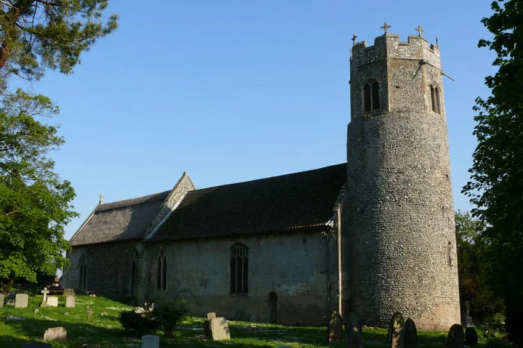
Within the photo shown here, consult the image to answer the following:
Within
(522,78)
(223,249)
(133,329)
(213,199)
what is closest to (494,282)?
(522,78)

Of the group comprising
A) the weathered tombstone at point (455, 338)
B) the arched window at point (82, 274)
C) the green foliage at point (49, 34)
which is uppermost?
the green foliage at point (49, 34)

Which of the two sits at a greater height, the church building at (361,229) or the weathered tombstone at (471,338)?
the church building at (361,229)

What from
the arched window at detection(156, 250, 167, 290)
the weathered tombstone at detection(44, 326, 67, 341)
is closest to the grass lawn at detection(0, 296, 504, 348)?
the weathered tombstone at detection(44, 326, 67, 341)

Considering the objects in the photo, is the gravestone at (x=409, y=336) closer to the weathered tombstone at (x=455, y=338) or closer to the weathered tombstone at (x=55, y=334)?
the weathered tombstone at (x=455, y=338)

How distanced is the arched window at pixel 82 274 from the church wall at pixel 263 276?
27.2 feet

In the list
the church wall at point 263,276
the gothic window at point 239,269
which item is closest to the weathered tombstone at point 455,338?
the church wall at point 263,276

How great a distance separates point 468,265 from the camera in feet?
144

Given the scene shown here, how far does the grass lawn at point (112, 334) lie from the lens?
52.5 feet

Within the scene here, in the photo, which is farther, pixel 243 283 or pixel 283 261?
pixel 243 283

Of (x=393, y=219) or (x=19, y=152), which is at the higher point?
(x=19, y=152)

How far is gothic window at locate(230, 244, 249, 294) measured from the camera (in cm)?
3089

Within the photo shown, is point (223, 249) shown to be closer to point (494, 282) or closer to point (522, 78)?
point (494, 282)

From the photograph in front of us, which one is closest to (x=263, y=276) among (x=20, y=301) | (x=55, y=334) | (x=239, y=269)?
(x=239, y=269)

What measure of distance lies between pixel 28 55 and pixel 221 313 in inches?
784
